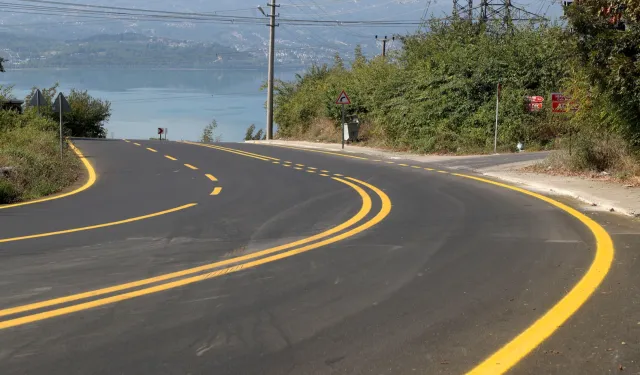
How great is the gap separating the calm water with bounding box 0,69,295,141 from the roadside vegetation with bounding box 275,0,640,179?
210 feet

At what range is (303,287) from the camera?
6828 millimetres

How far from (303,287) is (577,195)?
28.2 feet

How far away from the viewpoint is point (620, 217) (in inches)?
439

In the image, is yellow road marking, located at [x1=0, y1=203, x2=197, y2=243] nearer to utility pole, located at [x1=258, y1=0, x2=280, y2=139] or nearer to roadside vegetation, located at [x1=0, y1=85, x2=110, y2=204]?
roadside vegetation, located at [x1=0, y1=85, x2=110, y2=204]

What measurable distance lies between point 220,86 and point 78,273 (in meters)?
166

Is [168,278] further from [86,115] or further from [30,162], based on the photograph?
[86,115]

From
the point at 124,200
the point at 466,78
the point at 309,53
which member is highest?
the point at 309,53

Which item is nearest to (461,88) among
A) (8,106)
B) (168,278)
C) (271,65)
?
(271,65)

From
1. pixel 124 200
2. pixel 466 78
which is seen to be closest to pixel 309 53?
pixel 466 78

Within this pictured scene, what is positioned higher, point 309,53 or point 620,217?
point 309,53

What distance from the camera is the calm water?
118 metres

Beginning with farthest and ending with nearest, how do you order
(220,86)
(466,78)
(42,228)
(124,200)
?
(220,86) → (466,78) → (124,200) → (42,228)

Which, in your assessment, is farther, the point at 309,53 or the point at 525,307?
the point at 309,53

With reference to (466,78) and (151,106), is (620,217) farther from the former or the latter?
(151,106)
